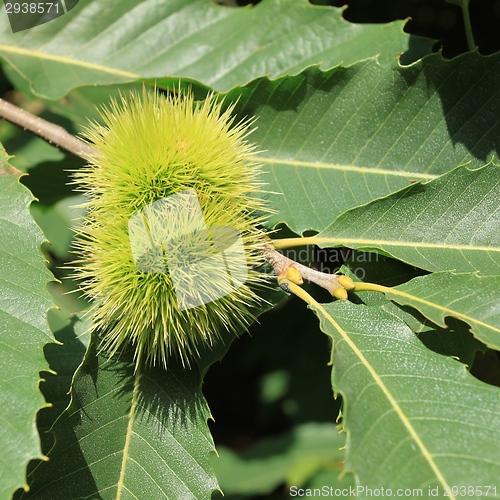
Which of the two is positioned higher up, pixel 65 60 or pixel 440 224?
pixel 65 60

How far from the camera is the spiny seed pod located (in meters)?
1.23

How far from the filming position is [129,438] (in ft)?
4.48

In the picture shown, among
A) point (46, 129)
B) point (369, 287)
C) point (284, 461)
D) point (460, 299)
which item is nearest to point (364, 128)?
point (369, 287)

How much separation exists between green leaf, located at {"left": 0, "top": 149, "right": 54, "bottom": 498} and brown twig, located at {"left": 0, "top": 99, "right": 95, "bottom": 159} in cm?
20

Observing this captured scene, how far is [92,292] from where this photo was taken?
127 cm

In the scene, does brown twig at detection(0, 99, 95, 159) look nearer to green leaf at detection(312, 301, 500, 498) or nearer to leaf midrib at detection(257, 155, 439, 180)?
leaf midrib at detection(257, 155, 439, 180)

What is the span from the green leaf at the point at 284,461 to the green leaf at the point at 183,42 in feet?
5.19

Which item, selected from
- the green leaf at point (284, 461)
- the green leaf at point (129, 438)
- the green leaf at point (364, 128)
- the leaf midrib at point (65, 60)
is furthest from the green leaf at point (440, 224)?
the green leaf at point (284, 461)

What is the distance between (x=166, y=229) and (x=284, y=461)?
1685 mm

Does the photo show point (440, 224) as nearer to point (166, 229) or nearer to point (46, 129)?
point (166, 229)

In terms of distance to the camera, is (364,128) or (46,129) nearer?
(364,128)

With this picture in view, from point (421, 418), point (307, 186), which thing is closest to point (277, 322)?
point (307, 186)

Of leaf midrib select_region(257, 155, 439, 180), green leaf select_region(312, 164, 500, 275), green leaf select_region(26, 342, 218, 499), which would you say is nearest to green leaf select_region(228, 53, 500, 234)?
leaf midrib select_region(257, 155, 439, 180)

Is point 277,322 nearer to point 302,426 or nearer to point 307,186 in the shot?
point 302,426
